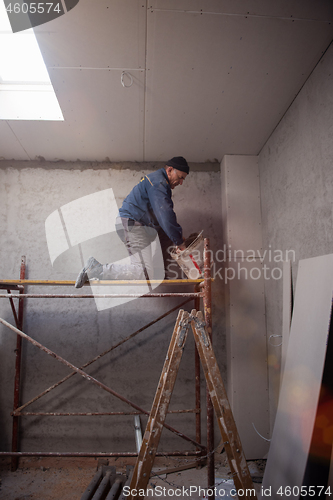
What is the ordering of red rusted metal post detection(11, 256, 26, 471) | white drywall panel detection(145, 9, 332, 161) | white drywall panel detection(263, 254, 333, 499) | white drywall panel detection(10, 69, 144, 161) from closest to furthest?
white drywall panel detection(263, 254, 333, 499) → white drywall panel detection(145, 9, 332, 161) → white drywall panel detection(10, 69, 144, 161) → red rusted metal post detection(11, 256, 26, 471)

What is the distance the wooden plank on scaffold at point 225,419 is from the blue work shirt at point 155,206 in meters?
0.98

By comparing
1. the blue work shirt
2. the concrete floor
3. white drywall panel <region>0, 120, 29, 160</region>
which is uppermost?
white drywall panel <region>0, 120, 29, 160</region>

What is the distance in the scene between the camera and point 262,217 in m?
3.02

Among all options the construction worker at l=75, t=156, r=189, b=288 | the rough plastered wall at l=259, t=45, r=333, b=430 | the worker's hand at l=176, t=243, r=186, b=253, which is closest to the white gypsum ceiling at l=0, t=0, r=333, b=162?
the rough plastered wall at l=259, t=45, r=333, b=430

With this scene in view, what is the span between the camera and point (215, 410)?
55.3 inches

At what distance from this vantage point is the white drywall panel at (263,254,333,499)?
1.62 metres

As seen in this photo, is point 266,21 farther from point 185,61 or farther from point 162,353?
point 162,353

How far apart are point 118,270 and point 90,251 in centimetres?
100

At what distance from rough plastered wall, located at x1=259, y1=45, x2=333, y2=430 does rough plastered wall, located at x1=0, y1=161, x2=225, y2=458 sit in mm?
609

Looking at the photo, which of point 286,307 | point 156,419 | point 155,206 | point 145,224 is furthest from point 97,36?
point 286,307

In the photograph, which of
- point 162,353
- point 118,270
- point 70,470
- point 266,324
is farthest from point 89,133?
point 70,470

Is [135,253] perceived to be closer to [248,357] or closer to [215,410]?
[215,410]

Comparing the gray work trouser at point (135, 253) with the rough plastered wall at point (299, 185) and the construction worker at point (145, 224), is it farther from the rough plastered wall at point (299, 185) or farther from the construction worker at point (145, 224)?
the rough plastered wall at point (299, 185)

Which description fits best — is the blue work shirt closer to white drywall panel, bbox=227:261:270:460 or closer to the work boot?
the work boot
